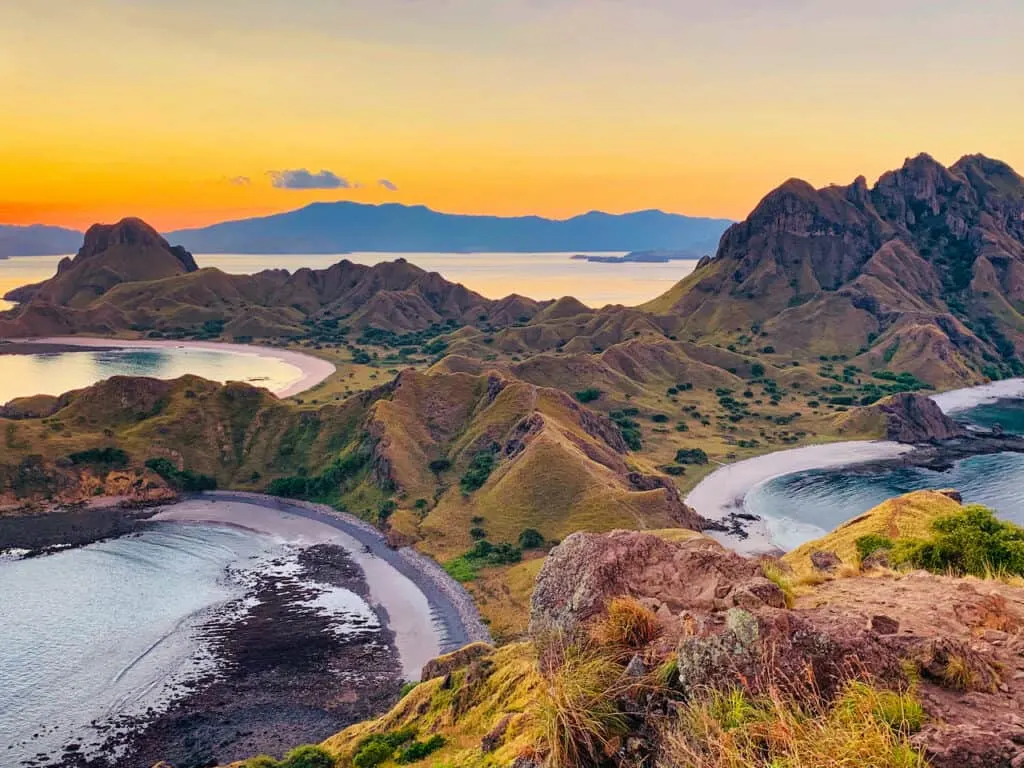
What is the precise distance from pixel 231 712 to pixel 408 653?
16395 mm

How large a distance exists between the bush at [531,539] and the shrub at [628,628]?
2909 inches

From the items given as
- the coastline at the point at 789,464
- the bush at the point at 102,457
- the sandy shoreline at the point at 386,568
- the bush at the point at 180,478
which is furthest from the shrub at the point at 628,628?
the bush at the point at 102,457

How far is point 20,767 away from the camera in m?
51.7

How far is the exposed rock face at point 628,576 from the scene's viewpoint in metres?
16.0

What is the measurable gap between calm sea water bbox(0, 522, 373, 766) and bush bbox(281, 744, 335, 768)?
2517 cm

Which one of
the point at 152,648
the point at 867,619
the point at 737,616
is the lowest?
the point at 152,648

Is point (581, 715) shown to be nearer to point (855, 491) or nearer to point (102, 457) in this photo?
point (102, 457)

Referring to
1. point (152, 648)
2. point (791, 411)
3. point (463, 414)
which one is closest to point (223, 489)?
point (463, 414)

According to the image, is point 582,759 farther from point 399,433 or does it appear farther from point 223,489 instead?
point 223,489

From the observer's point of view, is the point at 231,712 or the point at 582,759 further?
the point at 231,712

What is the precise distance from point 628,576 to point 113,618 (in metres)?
78.7

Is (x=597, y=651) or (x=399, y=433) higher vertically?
(x=597, y=651)

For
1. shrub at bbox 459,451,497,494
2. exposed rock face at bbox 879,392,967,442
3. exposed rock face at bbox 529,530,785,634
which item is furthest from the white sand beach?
exposed rock face at bbox 879,392,967,442

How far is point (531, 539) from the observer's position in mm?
87125
